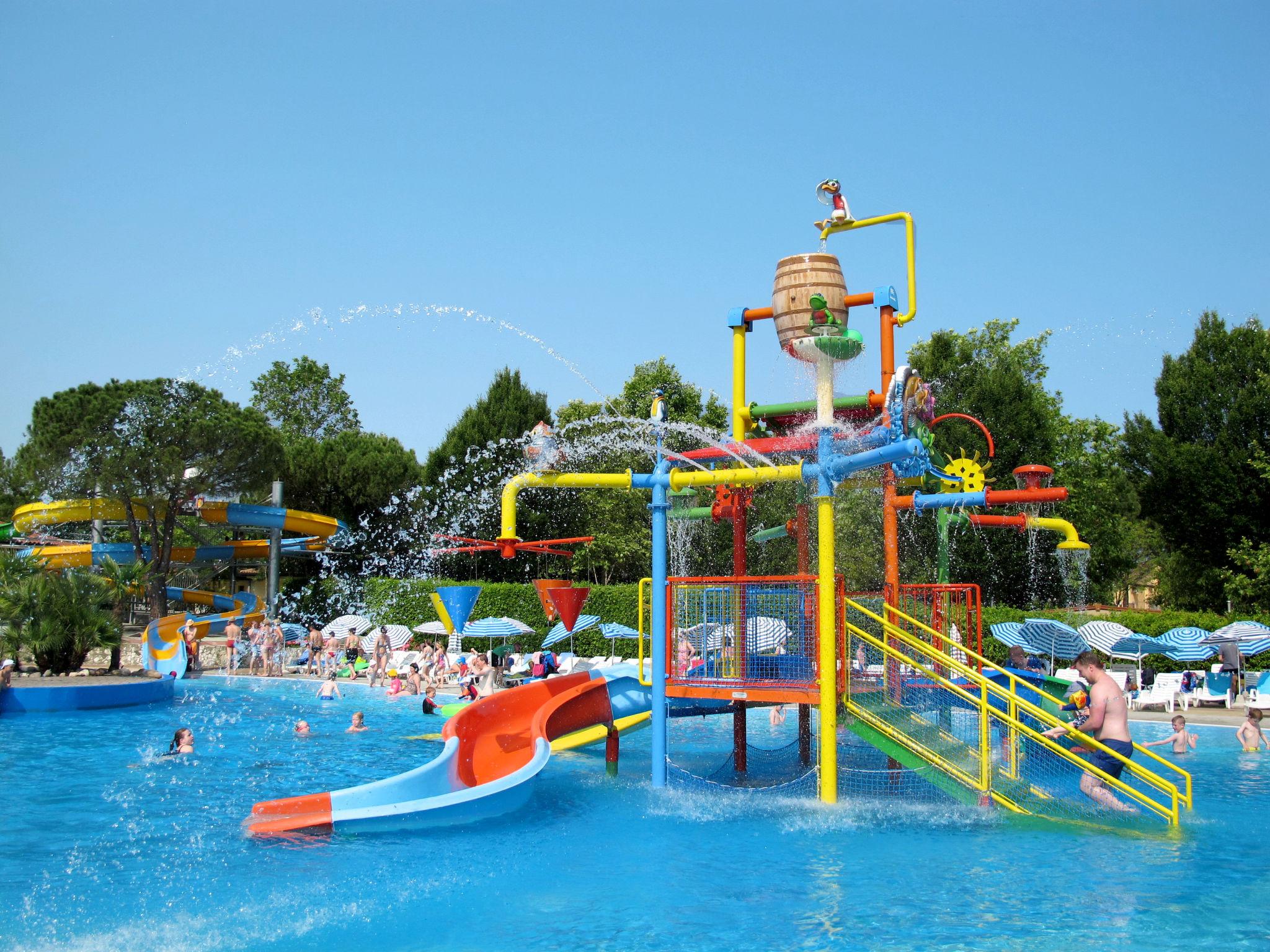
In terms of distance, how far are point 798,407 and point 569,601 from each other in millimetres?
7280

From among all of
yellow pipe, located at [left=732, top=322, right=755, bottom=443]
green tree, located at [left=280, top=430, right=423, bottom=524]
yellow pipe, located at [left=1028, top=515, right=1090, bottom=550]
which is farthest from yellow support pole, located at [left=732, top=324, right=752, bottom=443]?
green tree, located at [left=280, top=430, right=423, bottom=524]

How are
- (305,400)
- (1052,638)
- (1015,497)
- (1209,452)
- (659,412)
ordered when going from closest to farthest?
(659,412) < (1015,497) < (1052,638) < (1209,452) < (305,400)

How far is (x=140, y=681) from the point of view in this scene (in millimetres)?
21234

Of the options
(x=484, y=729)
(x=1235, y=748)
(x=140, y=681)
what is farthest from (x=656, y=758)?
(x=140, y=681)

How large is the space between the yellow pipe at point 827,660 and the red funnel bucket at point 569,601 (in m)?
8.11

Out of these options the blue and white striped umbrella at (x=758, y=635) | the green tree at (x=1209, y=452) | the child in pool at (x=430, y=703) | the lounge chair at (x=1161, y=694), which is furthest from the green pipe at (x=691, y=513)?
the green tree at (x=1209, y=452)

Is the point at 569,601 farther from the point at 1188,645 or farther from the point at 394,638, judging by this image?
the point at 394,638

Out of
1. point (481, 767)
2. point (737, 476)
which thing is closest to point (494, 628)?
point (481, 767)

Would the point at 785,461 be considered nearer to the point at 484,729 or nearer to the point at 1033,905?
the point at 484,729

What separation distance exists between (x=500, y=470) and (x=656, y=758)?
26125 millimetres

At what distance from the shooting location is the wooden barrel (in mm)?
10930

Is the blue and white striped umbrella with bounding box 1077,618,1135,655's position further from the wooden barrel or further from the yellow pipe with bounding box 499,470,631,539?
the yellow pipe with bounding box 499,470,631,539

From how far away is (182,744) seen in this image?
47.6 feet

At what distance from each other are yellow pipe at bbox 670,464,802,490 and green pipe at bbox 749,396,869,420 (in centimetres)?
122
